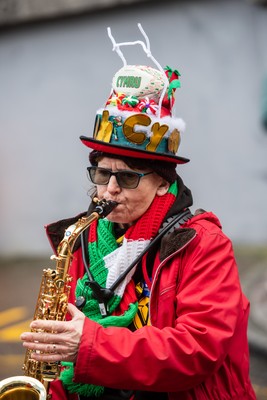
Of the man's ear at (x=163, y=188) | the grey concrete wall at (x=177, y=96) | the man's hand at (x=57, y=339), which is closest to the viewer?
the man's hand at (x=57, y=339)

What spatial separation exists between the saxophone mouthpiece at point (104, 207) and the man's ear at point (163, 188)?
212mm

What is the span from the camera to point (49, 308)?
9.03 feet

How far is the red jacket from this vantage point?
96.0 inches

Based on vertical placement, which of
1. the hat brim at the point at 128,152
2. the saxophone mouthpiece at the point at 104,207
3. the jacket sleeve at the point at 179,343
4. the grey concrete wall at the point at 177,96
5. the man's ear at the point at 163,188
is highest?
the grey concrete wall at the point at 177,96

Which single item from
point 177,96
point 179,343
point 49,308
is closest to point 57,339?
point 49,308

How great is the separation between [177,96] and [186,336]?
7.32 meters

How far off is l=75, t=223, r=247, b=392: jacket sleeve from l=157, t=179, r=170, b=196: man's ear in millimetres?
419

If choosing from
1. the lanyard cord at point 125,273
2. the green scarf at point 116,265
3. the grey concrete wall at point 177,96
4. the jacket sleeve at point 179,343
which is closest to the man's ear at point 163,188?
the green scarf at point 116,265

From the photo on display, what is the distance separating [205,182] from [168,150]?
23.0ft

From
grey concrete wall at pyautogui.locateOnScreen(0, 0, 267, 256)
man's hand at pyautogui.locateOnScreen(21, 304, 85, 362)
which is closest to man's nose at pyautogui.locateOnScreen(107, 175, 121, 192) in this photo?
man's hand at pyautogui.locateOnScreen(21, 304, 85, 362)

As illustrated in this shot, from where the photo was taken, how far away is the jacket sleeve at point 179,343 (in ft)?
7.98

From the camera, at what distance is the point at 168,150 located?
2920 millimetres

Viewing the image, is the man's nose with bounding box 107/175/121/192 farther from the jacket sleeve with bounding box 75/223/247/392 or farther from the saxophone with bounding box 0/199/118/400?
the jacket sleeve with bounding box 75/223/247/392

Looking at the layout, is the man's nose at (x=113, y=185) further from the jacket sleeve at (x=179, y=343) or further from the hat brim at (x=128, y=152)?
the jacket sleeve at (x=179, y=343)
